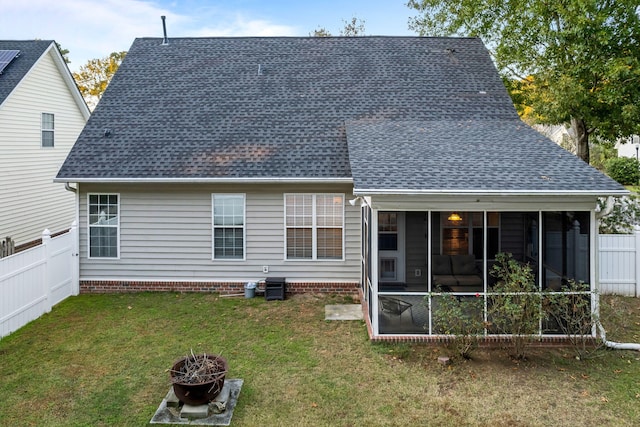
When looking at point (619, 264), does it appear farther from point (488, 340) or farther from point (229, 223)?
point (229, 223)

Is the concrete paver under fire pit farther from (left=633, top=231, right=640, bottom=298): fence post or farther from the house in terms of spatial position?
(left=633, top=231, right=640, bottom=298): fence post

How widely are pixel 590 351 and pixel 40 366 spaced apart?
8809 millimetres

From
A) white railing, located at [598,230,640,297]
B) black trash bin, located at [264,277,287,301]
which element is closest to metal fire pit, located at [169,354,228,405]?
→ black trash bin, located at [264,277,287,301]

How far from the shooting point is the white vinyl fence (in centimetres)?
845

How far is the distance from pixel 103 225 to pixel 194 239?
2.29m

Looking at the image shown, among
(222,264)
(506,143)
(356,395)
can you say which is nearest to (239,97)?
(222,264)

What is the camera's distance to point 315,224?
1141 centimetres

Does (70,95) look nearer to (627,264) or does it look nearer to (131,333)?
(131,333)

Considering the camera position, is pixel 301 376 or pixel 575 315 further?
Answer: pixel 575 315

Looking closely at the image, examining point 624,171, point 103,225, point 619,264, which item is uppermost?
point 624,171

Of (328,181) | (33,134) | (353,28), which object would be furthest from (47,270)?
(353,28)

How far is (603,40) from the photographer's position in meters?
13.9

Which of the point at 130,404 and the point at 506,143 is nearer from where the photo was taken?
the point at 130,404

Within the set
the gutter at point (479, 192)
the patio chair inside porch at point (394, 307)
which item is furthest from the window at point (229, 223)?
the gutter at point (479, 192)
